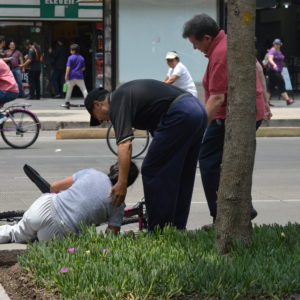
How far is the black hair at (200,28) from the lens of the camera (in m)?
7.21

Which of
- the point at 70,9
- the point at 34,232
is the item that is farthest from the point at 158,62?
the point at 34,232

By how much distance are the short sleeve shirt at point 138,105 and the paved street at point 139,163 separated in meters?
2.35

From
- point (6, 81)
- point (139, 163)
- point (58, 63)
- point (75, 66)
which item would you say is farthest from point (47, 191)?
point (58, 63)

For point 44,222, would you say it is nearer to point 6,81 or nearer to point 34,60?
point 6,81

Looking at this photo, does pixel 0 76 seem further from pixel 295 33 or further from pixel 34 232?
pixel 295 33

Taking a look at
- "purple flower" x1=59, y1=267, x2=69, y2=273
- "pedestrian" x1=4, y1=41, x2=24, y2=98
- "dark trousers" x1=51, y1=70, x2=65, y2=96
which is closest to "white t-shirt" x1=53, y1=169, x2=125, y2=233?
"purple flower" x1=59, y1=267, x2=69, y2=273

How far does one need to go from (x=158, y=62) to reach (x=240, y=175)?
16044 mm

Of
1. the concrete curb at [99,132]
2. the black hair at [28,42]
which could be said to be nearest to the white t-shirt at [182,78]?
the concrete curb at [99,132]

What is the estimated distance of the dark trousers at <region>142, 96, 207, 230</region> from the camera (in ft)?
21.3

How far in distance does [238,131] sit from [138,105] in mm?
897

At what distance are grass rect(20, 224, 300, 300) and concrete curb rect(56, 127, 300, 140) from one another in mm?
12592

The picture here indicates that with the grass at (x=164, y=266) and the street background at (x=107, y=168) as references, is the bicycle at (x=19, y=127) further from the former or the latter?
the grass at (x=164, y=266)

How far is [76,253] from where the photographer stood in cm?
557

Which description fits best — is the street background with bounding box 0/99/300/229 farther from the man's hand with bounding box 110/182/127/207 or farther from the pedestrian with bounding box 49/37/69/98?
the pedestrian with bounding box 49/37/69/98
